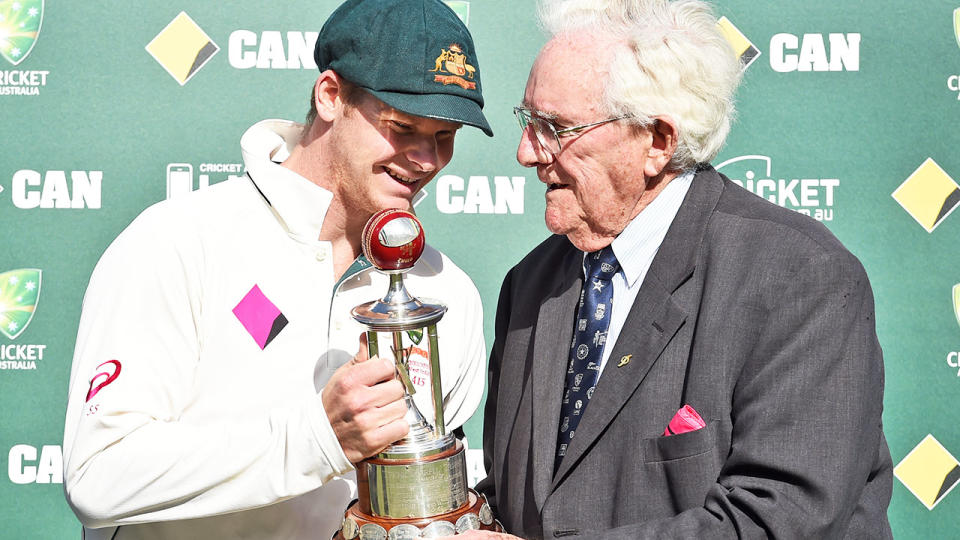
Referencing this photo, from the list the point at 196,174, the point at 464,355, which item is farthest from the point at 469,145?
the point at 464,355

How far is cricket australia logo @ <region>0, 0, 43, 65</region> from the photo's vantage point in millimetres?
3084

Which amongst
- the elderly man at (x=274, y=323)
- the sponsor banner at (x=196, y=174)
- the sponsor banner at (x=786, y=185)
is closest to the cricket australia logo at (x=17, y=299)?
the sponsor banner at (x=196, y=174)

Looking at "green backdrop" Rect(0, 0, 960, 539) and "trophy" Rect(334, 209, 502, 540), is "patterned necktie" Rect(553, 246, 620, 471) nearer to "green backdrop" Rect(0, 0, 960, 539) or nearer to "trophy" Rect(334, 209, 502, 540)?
"trophy" Rect(334, 209, 502, 540)

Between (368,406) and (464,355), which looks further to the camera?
(464,355)

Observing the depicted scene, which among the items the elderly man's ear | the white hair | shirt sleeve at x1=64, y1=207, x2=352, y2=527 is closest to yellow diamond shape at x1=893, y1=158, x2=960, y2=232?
the white hair

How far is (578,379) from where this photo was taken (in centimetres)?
177

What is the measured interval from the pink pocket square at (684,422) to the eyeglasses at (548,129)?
1.81 feet

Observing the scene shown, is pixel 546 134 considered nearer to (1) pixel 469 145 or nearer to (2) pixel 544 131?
(2) pixel 544 131

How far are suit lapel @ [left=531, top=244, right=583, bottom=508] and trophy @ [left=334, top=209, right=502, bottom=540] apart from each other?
0.18 metres

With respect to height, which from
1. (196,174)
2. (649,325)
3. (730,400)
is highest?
(196,174)

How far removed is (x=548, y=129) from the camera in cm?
181

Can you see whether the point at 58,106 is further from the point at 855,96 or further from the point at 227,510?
the point at 855,96

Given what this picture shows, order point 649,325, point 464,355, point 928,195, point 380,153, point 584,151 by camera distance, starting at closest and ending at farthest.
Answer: point 649,325 → point 584,151 → point 380,153 → point 464,355 → point 928,195

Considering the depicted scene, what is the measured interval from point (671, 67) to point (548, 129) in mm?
255
